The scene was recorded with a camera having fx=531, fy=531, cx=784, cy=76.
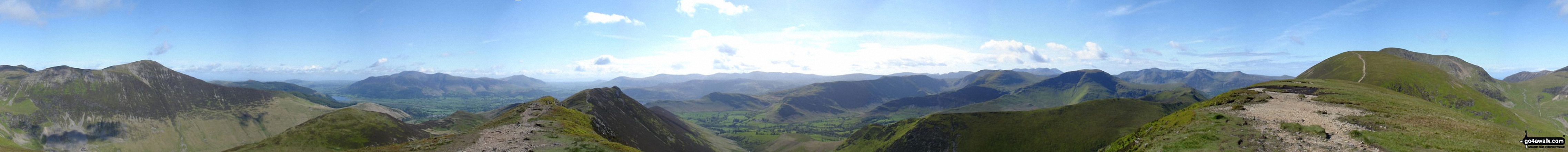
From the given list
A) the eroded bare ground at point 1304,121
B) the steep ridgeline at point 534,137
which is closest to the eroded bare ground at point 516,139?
the steep ridgeline at point 534,137

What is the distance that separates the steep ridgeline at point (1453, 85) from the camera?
11012 centimetres

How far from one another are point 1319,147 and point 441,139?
3780 inches

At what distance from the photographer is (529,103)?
14150 cm

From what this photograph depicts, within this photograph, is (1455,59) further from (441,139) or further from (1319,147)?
(441,139)

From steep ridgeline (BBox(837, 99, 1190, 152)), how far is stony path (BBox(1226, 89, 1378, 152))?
79.3 meters

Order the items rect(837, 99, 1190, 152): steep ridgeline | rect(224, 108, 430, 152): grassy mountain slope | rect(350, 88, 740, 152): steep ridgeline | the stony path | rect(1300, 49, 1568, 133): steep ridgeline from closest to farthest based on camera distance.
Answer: the stony path, rect(350, 88, 740, 152): steep ridgeline, rect(1300, 49, 1568, 133): steep ridgeline, rect(224, 108, 430, 152): grassy mountain slope, rect(837, 99, 1190, 152): steep ridgeline

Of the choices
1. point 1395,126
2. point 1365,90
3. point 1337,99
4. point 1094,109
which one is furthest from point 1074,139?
point 1395,126

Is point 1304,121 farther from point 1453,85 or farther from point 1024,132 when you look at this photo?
point 1453,85

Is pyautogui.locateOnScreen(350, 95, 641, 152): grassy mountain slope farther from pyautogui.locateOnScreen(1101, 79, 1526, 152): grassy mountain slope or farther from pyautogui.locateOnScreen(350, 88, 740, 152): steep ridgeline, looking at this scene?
pyautogui.locateOnScreen(1101, 79, 1526, 152): grassy mountain slope

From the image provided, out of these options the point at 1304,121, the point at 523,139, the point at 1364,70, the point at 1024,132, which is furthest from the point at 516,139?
the point at 1364,70

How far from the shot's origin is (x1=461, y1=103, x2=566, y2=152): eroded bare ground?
7000cm

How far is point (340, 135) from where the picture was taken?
165 m

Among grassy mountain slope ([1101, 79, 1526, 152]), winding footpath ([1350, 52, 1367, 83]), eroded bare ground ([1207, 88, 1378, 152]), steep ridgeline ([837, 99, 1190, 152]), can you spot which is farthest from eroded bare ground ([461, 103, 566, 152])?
winding footpath ([1350, 52, 1367, 83])

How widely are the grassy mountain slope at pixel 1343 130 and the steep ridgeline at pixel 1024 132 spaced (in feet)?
264
